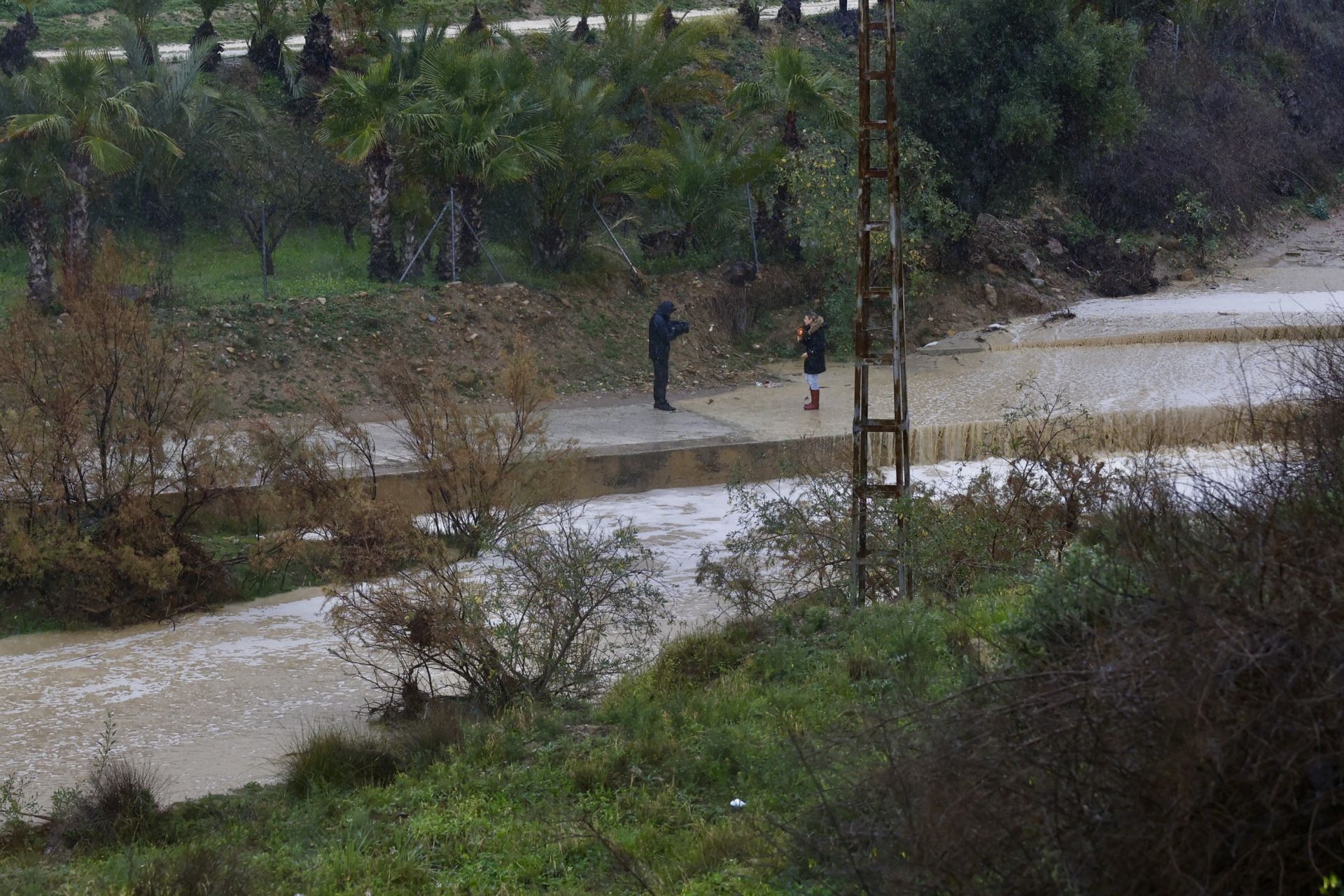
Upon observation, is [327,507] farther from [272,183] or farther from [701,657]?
[272,183]

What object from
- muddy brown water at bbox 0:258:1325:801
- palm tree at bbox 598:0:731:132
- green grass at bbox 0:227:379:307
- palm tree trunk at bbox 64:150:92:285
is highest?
palm tree at bbox 598:0:731:132

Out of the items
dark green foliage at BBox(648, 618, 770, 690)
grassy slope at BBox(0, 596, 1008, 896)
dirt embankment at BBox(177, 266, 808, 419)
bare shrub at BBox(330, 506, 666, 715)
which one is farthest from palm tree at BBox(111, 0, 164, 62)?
grassy slope at BBox(0, 596, 1008, 896)

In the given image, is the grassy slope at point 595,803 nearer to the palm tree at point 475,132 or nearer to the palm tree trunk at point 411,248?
the palm tree at point 475,132

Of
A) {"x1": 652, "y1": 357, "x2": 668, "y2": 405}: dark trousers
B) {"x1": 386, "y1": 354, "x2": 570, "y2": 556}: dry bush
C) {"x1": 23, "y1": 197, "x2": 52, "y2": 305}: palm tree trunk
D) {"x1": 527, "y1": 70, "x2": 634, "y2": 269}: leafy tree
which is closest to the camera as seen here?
{"x1": 386, "y1": 354, "x2": 570, "y2": 556}: dry bush

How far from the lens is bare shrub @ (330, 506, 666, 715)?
884 centimetres

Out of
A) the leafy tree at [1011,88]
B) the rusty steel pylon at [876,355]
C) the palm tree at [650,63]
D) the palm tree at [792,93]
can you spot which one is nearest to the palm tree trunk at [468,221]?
the palm tree at [650,63]

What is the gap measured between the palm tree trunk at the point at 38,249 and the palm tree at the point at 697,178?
897 cm

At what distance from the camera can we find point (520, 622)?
29.1ft

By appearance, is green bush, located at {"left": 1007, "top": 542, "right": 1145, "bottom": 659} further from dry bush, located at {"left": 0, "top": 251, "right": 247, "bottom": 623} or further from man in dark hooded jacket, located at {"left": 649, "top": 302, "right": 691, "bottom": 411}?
man in dark hooded jacket, located at {"left": 649, "top": 302, "right": 691, "bottom": 411}

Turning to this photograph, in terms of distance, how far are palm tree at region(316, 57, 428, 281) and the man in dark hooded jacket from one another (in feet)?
16.0

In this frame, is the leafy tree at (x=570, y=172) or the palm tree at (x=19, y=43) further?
the palm tree at (x=19, y=43)

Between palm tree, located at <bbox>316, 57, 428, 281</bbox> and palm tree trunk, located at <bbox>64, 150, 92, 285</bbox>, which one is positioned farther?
palm tree, located at <bbox>316, 57, 428, 281</bbox>

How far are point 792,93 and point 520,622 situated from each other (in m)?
16.5

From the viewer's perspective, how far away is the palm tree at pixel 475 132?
19828mm
